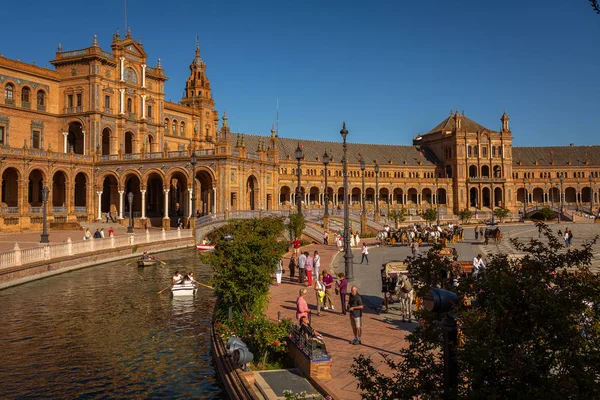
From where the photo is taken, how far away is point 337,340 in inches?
534

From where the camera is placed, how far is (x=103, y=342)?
647 inches

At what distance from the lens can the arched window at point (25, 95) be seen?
192 ft

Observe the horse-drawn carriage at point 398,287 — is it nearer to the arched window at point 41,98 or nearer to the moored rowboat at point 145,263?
the moored rowboat at point 145,263

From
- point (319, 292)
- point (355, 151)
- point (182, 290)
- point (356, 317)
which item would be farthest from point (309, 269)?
point (355, 151)

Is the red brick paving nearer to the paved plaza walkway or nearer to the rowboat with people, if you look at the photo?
the paved plaza walkway

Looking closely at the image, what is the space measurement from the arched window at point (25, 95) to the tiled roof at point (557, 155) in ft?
311

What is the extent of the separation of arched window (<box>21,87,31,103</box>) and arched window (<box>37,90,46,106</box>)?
1.61 m

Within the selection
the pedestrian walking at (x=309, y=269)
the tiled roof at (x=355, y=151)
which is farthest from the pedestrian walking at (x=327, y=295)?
the tiled roof at (x=355, y=151)

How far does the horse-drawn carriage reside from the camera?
15258mm

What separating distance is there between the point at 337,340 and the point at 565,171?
111m

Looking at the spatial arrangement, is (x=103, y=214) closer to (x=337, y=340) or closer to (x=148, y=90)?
(x=148, y=90)

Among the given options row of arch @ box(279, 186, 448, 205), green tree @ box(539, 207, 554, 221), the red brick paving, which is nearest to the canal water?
the red brick paving

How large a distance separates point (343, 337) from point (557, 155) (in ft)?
379

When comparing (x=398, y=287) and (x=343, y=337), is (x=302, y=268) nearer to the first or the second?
(x=398, y=287)
